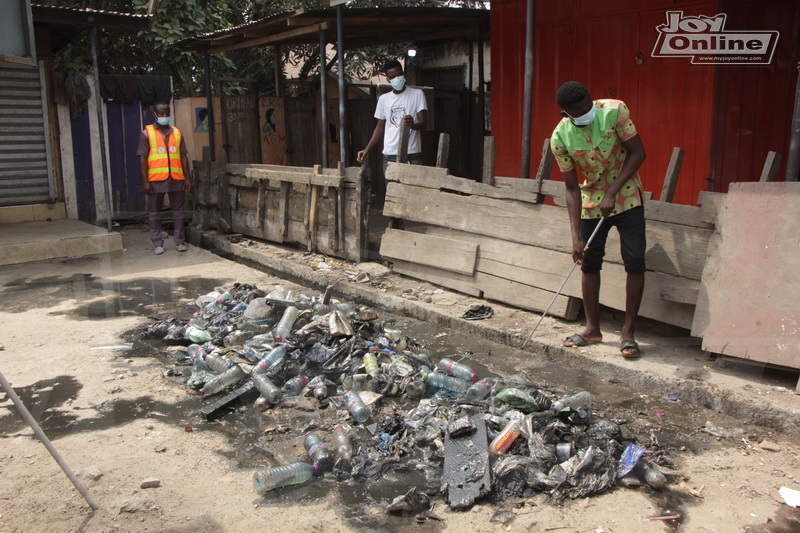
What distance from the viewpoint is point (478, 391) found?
4.52m

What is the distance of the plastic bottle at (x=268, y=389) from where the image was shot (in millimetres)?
4629

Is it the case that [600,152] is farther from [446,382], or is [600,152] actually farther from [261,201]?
[261,201]

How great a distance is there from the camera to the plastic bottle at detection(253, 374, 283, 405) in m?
4.63

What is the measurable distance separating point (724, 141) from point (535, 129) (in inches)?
84.6

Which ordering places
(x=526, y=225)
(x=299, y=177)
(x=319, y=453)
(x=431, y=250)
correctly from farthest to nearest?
(x=299, y=177) → (x=431, y=250) → (x=526, y=225) → (x=319, y=453)

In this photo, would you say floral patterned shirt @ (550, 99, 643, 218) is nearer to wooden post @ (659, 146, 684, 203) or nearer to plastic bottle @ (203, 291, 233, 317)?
wooden post @ (659, 146, 684, 203)

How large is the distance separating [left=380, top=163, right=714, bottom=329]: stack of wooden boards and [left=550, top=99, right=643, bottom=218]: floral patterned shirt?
16.5 inches

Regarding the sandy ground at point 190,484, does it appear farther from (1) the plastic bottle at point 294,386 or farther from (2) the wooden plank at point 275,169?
(2) the wooden plank at point 275,169

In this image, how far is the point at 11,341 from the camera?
6.04 m

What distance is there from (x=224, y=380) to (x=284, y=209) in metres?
4.91

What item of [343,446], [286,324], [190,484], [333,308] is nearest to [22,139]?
[333,308]

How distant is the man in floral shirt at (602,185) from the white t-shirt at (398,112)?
3.21 m

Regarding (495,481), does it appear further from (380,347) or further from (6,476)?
(6,476)

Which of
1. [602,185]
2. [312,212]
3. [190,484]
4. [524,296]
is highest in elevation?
[602,185]
